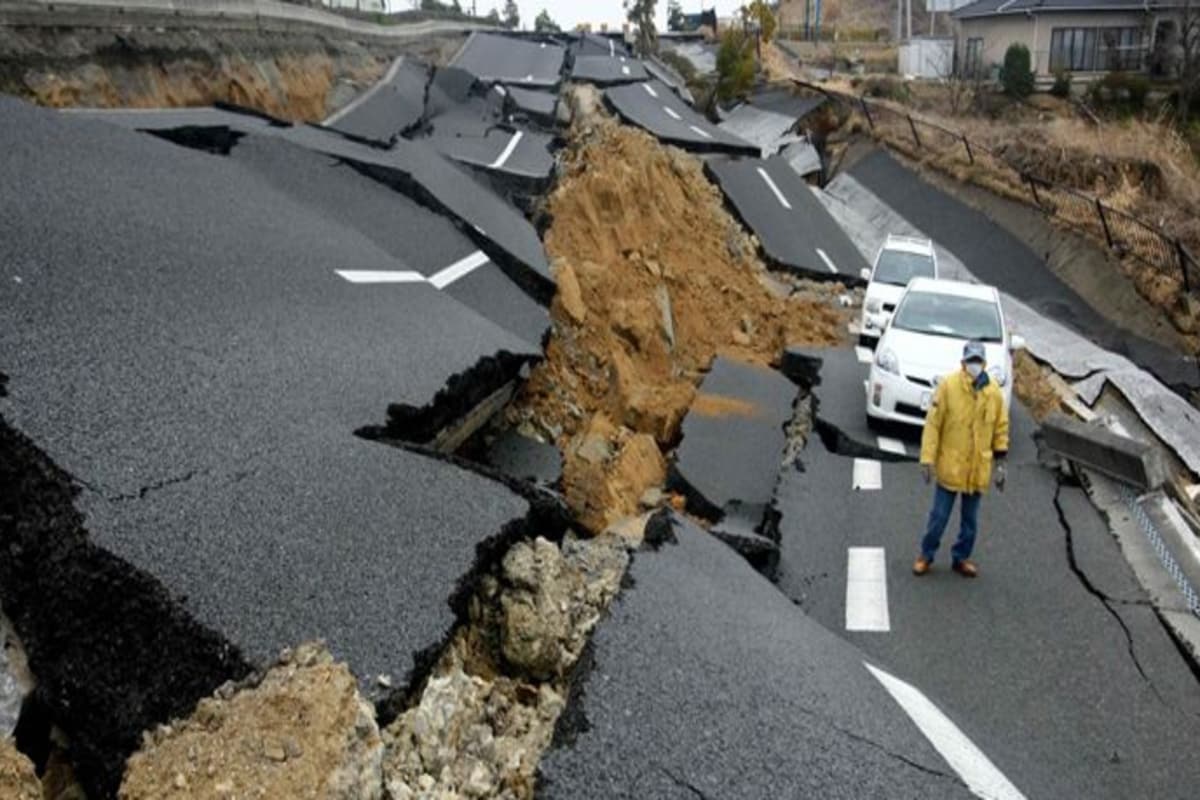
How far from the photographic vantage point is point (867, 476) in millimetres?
10172

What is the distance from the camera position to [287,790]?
293cm

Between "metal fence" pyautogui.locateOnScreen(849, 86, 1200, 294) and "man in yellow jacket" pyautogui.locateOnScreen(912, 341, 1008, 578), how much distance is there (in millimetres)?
13366

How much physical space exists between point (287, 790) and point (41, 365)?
2734 millimetres

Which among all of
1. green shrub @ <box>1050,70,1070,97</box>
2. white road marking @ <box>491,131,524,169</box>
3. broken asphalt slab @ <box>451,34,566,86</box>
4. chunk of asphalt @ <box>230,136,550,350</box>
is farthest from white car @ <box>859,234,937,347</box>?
green shrub @ <box>1050,70,1070,97</box>

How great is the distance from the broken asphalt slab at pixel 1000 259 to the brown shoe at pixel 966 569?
1096cm

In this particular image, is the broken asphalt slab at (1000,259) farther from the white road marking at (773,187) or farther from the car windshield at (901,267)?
the white road marking at (773,187)

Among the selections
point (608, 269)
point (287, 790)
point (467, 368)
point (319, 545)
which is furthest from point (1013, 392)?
point (287, 790)

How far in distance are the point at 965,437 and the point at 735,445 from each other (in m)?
3.18

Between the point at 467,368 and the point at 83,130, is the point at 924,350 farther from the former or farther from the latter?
the point at 83,130

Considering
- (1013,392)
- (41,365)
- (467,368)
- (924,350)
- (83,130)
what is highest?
(83,130)

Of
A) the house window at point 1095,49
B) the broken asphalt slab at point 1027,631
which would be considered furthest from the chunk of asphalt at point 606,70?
the broken asphalt slab at point 1027,631

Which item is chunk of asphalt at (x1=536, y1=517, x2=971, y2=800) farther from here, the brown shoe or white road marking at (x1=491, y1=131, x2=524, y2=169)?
white road marking at (x1=491, y1=131, x2=524, y2=169)

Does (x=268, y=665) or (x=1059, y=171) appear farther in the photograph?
(x=1059, y=171)

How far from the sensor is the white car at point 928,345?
1080cm
